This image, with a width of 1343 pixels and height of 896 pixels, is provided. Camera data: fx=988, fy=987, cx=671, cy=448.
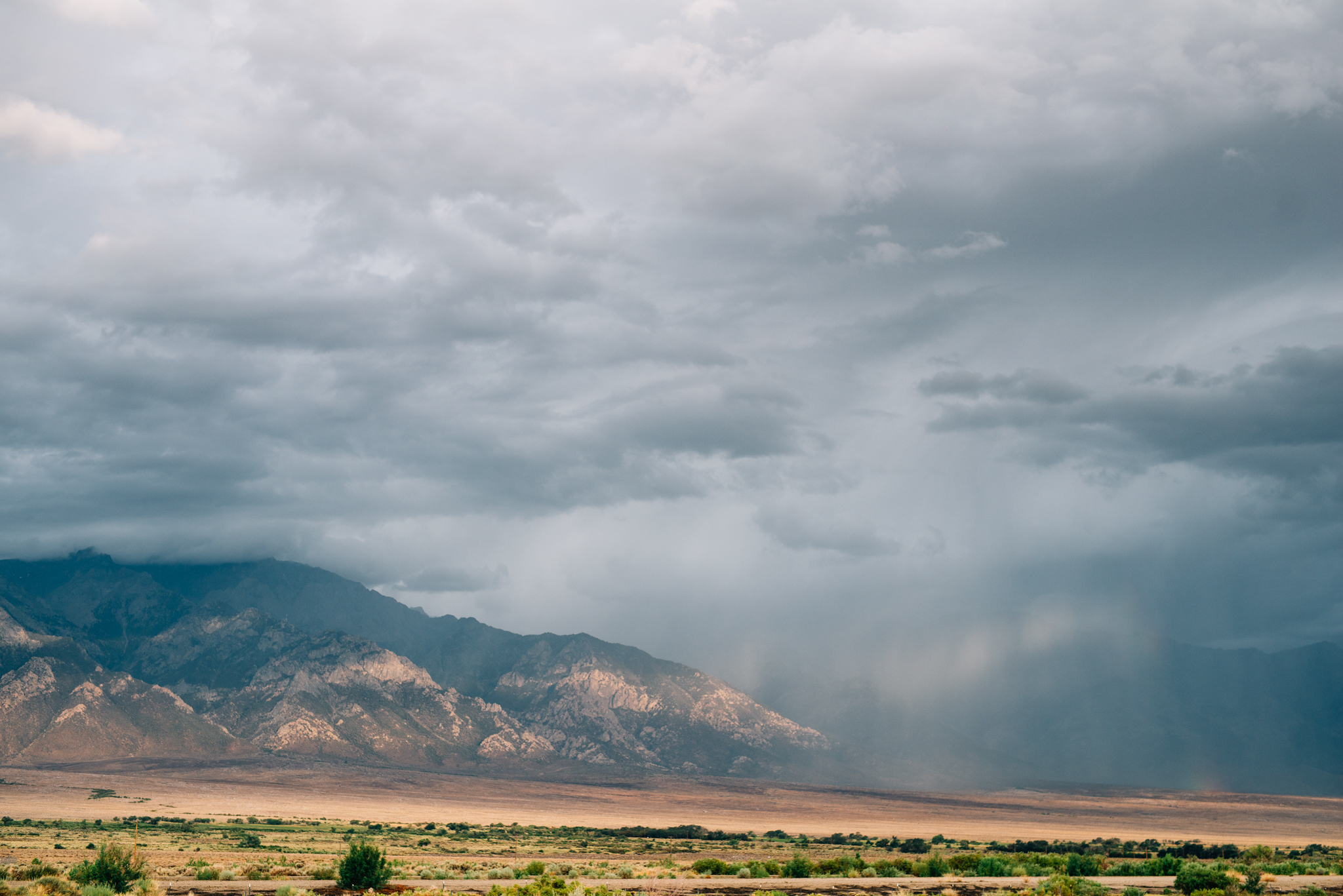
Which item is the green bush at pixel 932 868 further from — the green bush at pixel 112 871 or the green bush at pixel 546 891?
the green bush at pixel 112 871

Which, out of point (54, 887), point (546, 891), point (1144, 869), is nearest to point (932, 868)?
point (1144, 869)

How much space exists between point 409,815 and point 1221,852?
136138 mm

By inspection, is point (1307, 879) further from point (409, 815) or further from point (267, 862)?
point (409, 815)

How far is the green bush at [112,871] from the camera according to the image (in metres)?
42.4

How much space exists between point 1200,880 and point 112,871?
53.3 meters

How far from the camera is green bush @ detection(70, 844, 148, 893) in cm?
4241

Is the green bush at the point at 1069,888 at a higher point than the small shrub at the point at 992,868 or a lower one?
higher

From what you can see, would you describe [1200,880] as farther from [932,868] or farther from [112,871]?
[112,871]

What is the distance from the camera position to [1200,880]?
5238cm

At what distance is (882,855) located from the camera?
306 ft

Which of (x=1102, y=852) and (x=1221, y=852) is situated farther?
(x=1102, y=852)

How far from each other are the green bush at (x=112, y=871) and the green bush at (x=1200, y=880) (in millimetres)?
50475

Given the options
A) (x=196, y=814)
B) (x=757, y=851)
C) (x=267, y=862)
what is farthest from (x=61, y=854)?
(x=196, y=814)

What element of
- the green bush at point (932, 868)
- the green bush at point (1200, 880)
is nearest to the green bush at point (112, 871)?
the green bush at point (932, 868)
